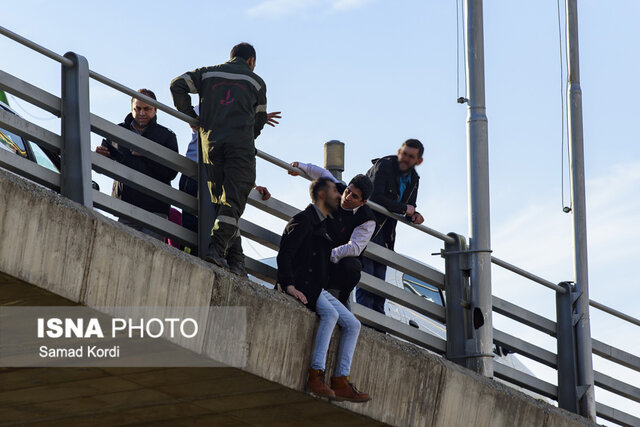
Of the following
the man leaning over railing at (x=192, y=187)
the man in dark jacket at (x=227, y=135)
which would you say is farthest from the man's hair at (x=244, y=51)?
the man leaning over railing at (x=192, y=187)

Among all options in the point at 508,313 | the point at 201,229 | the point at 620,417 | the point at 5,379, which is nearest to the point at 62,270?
the point at 5,379

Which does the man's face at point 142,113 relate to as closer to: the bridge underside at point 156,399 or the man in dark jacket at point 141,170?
the man in dark jacket at point 141,170

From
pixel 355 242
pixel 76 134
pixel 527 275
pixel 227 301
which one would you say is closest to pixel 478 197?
pixel 527 275

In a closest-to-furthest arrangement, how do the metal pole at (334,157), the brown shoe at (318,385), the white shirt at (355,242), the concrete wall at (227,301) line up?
1. the concrete wall at (227,301)
2. the brown shoe at (318,385)
3. the white shirt at (355,242)
4. the metal pole at (334,157)

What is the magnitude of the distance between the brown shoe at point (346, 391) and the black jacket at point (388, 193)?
202 centimetres

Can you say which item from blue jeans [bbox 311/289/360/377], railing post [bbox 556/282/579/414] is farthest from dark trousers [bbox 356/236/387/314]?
railing post [bbox 556/282/579/414]

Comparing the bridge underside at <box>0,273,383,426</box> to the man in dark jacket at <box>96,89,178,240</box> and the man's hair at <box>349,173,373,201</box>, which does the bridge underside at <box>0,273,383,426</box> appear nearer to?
the man in dark jacket at <box>96,89,178,240</box>

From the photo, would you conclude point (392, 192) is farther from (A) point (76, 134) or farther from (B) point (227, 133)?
(A) point (76, 134)

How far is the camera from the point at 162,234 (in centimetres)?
762

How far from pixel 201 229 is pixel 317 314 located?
875 millimetres

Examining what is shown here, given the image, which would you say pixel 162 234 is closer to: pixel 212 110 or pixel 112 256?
pixel 212 110

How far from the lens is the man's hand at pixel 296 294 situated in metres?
7.57

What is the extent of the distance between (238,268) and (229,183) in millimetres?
500

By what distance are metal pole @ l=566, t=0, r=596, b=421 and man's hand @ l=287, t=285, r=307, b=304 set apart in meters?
3.79
